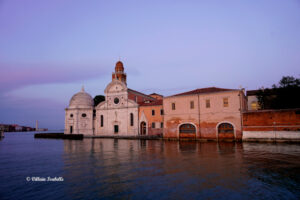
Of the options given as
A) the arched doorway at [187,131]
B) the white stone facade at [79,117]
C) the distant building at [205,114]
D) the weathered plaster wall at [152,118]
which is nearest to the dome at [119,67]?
the white stone facade at [79,117]

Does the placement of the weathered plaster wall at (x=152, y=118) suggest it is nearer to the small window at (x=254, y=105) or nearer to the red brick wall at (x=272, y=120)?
the red brick wall at (x=272, y=120)

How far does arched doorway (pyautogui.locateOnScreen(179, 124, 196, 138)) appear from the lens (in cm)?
2956

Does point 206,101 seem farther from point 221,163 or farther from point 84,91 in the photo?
point 84,91

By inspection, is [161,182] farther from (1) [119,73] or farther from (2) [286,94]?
(1) [119,73]

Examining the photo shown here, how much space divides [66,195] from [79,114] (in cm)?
4115

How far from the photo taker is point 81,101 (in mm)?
47344

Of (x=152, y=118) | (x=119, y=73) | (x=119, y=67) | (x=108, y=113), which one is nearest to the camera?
(x=152, y=118)

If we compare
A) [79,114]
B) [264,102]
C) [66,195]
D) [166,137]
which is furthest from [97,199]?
[79,114]

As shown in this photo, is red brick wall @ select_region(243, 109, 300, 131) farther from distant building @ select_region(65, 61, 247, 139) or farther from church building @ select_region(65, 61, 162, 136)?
church building @ select_region(65, 61, 162, 136)

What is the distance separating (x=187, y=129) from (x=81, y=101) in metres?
28.1

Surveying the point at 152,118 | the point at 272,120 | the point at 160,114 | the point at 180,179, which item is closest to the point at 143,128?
the point at 152,118

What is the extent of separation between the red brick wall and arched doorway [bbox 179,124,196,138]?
6946 mm

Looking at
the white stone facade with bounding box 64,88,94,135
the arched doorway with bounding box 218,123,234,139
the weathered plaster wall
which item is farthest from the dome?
the arched doorway with bounding box 218,123,234,139

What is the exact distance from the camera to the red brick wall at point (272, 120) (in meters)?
23.4
